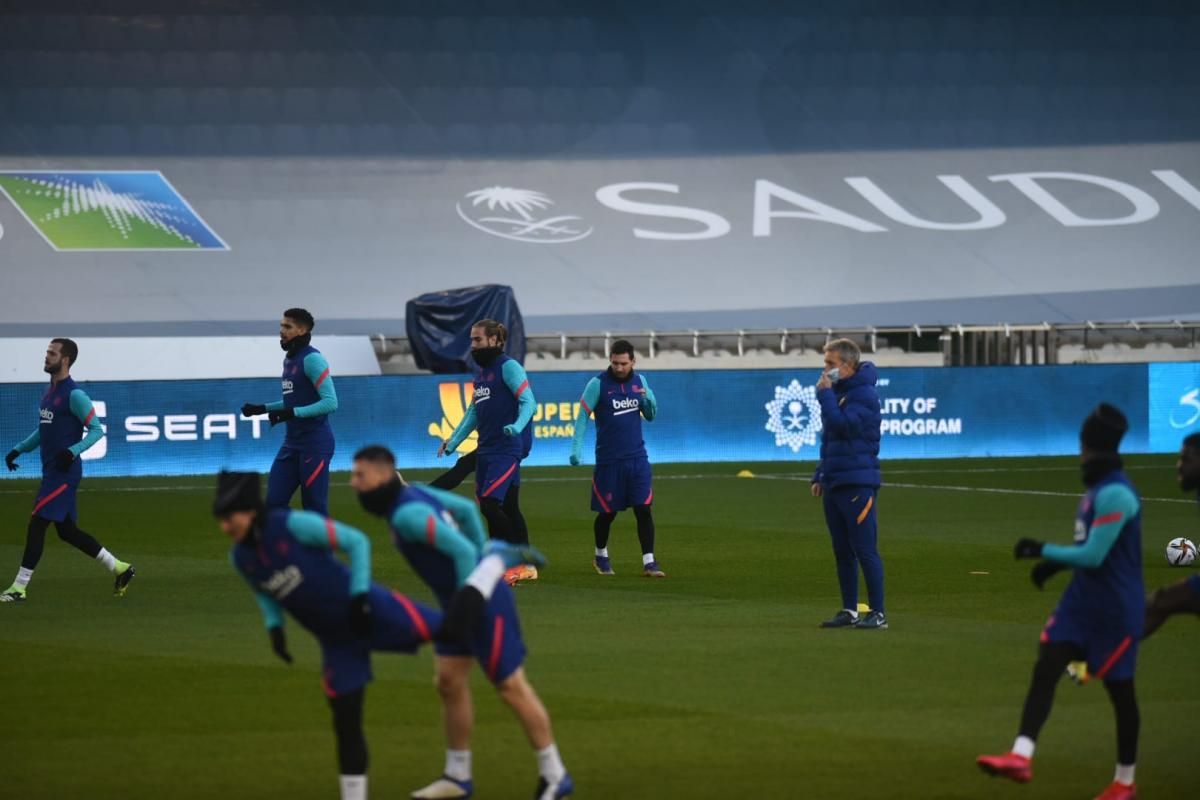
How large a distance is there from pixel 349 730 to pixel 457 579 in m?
0.83

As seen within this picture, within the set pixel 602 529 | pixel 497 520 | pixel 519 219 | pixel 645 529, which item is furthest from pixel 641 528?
pixel 519 219

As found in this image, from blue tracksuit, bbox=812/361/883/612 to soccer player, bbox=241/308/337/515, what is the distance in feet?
15.6

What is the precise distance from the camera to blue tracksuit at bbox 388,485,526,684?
7.31m

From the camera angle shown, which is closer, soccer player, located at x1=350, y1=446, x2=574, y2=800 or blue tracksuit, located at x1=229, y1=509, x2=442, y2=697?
blue tracksuit, located at x1=229, y1=509, x2=442, y2=697

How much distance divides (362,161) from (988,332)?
17100 millimetres

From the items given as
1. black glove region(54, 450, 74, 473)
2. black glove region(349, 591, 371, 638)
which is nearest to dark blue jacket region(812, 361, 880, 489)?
black glove region(349, 591, 371, 638)

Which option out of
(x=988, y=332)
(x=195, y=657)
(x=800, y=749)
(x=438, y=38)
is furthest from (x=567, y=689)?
(x=438, y=38)

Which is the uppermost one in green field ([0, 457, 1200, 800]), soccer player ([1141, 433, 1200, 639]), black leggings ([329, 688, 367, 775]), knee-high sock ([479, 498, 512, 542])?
soccer player ([1141, 433, 1200, 639])

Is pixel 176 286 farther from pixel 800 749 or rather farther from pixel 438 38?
pixel 800 749

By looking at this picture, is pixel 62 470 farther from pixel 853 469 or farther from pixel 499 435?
pixel 853 469

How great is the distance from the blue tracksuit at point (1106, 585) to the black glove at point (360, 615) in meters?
3.04

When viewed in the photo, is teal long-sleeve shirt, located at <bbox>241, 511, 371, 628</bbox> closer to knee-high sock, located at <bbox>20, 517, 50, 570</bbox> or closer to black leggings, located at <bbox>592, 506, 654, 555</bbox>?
knee-high sock, located at <bbox>20, 517, 50, 570</bbox>

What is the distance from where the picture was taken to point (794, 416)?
33781 millimetres

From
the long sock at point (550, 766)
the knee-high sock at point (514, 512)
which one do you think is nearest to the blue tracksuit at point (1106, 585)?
the long sock at point (550, 766)
